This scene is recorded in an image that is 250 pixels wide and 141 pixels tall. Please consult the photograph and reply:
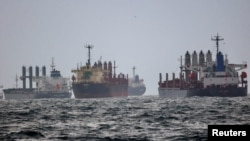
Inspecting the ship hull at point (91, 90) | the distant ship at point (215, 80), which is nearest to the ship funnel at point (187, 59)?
the distant ship at point (215, 80)

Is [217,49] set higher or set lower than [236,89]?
higher

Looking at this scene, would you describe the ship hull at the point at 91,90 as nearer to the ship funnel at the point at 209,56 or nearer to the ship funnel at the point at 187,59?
the ship funnel at the point at 187,59

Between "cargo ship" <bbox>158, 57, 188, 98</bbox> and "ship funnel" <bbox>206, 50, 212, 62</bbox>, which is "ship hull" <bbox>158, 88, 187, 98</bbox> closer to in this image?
"cargo ship" <bbox>158, 57, 188, 98</bbox>

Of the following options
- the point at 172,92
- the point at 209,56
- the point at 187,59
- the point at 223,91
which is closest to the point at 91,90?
the point at 172,92

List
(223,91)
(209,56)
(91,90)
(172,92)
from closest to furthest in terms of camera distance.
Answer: (223,91) < (209,56) < (172,92) < (91,90)

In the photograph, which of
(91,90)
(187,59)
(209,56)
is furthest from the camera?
(91,90)

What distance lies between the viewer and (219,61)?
15650cm

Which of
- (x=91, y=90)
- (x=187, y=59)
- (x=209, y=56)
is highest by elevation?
(x=209, y=56)

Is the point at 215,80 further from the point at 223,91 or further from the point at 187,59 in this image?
the point at 187,59

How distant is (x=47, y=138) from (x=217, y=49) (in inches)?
5257

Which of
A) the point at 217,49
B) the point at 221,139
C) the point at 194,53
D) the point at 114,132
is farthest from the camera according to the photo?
the point at 194,53

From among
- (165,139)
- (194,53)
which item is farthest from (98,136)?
(194,53)

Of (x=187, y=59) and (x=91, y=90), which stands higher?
(x=187, y=59)

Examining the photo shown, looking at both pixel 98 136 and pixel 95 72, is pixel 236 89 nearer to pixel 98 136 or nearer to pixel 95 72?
pixel 95 72
